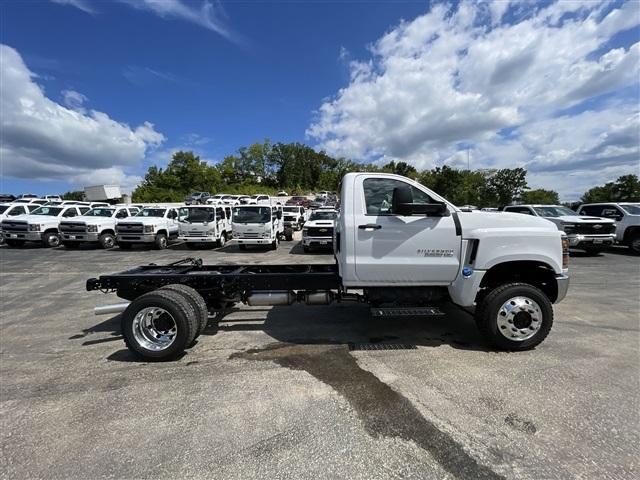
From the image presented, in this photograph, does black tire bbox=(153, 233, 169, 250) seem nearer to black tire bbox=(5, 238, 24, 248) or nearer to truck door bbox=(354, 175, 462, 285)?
black tire bbox=(5, 238, 24, 248)

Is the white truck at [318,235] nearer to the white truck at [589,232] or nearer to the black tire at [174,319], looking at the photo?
the white truck at [589,232]

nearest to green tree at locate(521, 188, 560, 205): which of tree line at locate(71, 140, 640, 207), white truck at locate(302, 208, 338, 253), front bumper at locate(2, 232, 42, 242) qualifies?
tree line at locate(71, 140, 640, 207)

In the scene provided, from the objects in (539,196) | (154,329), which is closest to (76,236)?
(154,329)

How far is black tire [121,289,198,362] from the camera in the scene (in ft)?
13.1

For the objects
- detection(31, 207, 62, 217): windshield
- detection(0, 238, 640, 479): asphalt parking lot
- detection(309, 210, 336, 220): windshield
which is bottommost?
detection(0, 238, 640, 479): asphalt parking lot

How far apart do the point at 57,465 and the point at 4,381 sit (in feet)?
6.51

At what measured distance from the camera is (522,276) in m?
4.64

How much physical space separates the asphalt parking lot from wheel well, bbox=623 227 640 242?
1120 centimetres

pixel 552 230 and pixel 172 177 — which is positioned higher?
pixel 172 177

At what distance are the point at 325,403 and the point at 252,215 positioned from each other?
12.5 m

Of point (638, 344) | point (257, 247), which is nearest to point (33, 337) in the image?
point (638, 344)

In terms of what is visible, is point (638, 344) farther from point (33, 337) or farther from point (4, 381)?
point (33, 337)

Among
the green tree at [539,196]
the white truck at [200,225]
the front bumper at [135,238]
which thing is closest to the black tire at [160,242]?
the front bumper at [135,238]

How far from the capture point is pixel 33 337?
5.07 metres
